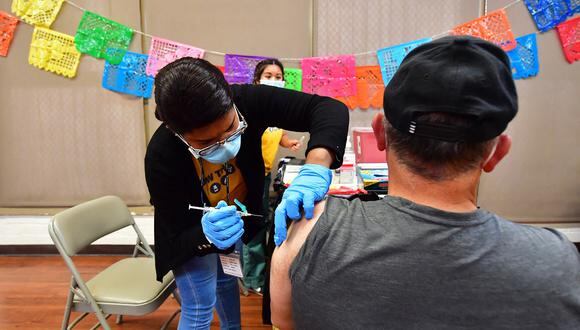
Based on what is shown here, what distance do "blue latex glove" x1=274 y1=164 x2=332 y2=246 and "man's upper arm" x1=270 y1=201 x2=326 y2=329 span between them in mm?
24

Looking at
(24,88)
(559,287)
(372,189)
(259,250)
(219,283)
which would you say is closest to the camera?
(559,287)

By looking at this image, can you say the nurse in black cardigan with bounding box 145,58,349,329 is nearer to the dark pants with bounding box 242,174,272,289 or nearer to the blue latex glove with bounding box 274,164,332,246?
the blue latex glove with bounding box 274,164,332,246

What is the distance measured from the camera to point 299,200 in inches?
29.6

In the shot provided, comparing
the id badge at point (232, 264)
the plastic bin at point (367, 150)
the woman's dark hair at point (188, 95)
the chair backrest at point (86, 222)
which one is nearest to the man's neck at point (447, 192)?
the woman's dark hair at point (188, 95)

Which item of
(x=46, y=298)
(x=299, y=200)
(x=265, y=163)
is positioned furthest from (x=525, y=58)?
(x=46, y=298)

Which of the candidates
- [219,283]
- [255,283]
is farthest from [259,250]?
[219,283]

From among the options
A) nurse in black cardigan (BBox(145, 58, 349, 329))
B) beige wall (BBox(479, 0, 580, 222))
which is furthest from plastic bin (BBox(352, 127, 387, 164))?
beige wall (BBox(479, 0, 580, 222))

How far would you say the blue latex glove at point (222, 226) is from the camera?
1021 mm

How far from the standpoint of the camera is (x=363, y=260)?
0.53m

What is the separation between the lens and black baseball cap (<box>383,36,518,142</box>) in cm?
49

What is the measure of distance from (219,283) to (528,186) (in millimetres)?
2586

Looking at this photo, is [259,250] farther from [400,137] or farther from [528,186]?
[528,186]

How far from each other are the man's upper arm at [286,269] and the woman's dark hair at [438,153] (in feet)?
0.65

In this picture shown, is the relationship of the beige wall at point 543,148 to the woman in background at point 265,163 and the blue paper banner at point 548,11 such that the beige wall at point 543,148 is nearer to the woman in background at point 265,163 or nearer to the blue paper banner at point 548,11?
the blue paper banner at point 548,11
